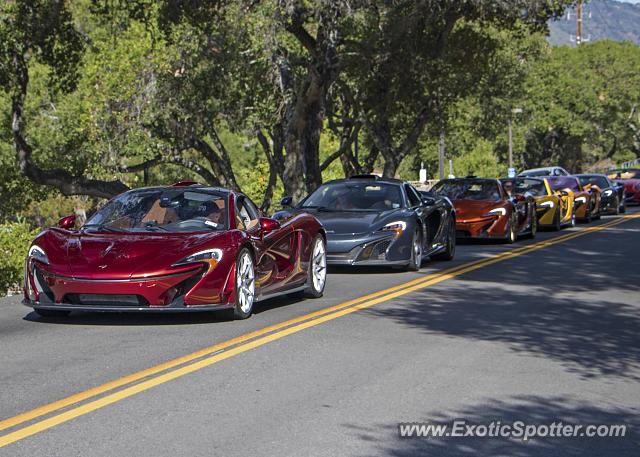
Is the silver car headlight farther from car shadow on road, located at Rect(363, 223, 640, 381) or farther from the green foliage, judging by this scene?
the green foliage

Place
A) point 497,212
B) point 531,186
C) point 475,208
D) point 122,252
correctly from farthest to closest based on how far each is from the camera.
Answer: point 531,186
point 475,208
point 497,212
point 122,252

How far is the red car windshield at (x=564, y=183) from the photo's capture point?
33122mm

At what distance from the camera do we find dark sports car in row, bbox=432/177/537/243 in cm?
2297

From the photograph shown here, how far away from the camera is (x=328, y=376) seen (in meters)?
8.12

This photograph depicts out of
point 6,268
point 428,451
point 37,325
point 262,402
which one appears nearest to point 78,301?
point 37,325

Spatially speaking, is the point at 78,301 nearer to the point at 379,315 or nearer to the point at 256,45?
the point at 379,315

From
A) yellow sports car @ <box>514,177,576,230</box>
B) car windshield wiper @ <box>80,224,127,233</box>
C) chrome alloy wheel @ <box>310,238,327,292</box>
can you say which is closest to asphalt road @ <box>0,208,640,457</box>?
chrome alloy wheel @ <box>310,238,327,292</box>

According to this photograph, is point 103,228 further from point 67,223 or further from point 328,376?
point 328,376

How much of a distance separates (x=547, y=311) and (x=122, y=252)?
15.2ft

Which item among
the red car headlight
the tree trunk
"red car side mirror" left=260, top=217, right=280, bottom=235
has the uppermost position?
the tree trunk

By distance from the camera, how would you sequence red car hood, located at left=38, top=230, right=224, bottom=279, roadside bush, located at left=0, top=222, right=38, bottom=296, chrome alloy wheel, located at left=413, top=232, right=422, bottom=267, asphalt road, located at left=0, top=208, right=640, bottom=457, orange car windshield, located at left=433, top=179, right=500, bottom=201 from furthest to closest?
roadside bush, located at left=0, top=222, right=38, bottom=296
orange car windshield, located at left=433, top=179, right=500, bottom=201
chrome alloy wheel, located at left=413, top=232, right=422, bottom=267
red car hood, located at left=38, top=230, right=224, bottom=279
asphalt road, located at left=0, top=208, right=640, bottom=457

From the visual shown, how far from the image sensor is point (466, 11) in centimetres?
3575

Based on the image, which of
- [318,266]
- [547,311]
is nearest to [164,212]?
[318,266]

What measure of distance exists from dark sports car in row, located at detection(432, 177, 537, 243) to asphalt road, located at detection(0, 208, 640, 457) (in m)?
9.08
